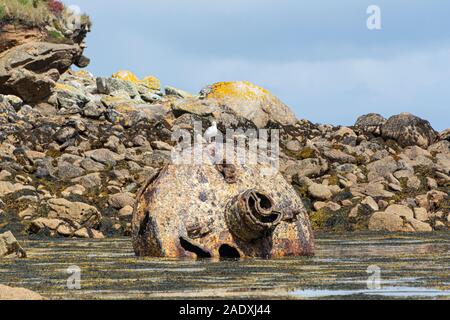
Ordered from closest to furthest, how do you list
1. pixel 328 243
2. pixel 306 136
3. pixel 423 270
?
pixel 423 270 → pixel 328 243 → pixel 306 136

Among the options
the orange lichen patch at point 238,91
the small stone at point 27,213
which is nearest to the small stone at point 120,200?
the small stone at point 27,213

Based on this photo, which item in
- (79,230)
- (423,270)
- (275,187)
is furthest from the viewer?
(79,230)

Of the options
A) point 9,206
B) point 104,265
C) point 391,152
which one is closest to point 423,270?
point 104,265

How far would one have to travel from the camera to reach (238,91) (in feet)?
154

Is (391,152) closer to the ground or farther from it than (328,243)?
farther from it

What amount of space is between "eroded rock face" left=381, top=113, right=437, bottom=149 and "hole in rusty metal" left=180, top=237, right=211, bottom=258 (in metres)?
25.9

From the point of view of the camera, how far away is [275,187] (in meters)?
16.8

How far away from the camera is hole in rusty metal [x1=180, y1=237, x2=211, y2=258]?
1605 centimetres

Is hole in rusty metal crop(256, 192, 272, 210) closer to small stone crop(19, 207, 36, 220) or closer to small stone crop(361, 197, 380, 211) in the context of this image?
small stone crop(19, 207, 36, 220)

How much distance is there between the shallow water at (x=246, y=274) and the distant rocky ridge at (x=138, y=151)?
7.40 m

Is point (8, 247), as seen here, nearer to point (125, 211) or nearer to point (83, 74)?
point (125, 211)

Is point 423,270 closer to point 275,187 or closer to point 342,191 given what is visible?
point 275,187
